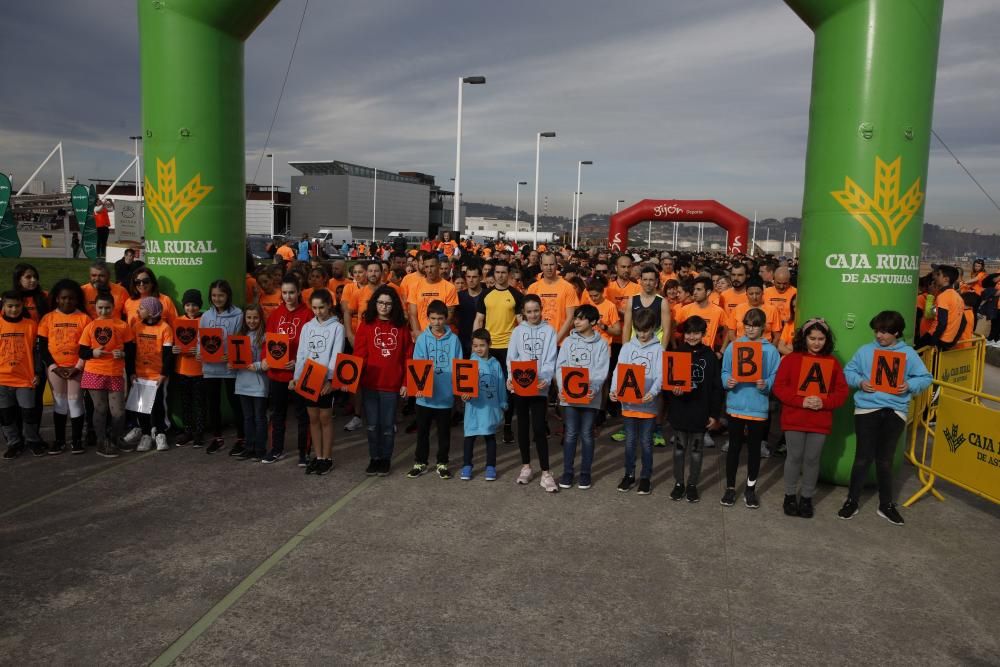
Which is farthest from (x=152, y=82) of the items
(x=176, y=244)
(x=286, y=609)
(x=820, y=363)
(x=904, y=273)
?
(x=904, y=273)

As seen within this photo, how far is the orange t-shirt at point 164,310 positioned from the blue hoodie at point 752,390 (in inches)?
224

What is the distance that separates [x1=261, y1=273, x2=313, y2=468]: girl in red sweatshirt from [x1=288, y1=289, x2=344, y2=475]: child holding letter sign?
149 mm

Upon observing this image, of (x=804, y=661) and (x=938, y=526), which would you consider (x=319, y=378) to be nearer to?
(x=804, y=661)

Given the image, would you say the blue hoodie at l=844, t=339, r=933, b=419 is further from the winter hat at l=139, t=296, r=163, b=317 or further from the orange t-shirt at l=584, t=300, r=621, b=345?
the winter hat at l=139, t=296, r=163, b=317

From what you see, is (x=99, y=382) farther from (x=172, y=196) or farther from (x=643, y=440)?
(x=643, y=440)

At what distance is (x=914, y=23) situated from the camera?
6.25 meters

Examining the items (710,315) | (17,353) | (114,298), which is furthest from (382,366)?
(710,315)

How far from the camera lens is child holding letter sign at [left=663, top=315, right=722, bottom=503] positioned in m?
6.22

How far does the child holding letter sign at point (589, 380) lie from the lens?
6.48 m

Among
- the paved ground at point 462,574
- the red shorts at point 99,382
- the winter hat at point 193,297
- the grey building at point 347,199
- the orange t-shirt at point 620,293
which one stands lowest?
the paved ground at point 462,574

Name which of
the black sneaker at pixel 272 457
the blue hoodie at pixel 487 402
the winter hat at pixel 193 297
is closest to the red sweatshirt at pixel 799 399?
the blue hoodie at pixel 487 402

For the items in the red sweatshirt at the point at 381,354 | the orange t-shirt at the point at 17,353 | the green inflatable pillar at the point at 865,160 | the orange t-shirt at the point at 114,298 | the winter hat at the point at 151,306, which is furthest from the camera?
the orange t-shirt at the point at 114,298

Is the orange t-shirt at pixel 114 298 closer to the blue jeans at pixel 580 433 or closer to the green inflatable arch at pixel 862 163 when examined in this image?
the blue jeans at pixel 580 433

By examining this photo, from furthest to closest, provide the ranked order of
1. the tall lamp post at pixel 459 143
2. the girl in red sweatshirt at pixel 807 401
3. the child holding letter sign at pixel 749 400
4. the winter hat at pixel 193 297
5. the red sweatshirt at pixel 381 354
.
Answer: the tall lamp post at pixel 459 143, the winter hat at pixel 193 297, the red sweatshirt at pixel 381 354, the child holding letter sign at pixel 749 400, the girl in red sweatshirt at pixel 807 401
